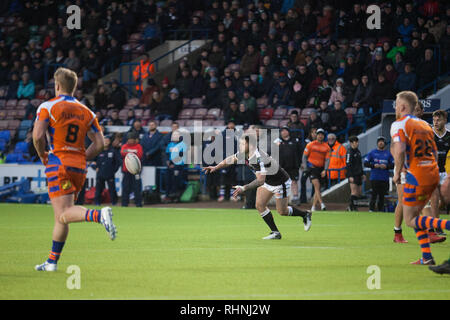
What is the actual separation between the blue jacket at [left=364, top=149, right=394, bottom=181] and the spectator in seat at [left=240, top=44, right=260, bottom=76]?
8.15 m

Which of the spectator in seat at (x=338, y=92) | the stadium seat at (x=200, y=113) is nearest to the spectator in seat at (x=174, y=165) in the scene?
the stadium seat at (x=200, y=113)

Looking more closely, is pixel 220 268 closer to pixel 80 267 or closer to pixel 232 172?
A: pixel 80 267

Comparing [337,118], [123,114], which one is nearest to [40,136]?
[337,118]

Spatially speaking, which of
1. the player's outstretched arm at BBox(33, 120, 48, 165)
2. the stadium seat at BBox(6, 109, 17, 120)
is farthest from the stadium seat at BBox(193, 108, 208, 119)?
the player's outstretched arm at BBox(33, 120, 48, 165)

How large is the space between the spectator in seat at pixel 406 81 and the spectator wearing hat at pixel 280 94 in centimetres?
385

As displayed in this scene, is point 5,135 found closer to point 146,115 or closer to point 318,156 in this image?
point 146,115

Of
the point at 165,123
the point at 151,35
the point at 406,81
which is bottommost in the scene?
the point at 165,123

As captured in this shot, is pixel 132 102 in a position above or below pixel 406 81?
below

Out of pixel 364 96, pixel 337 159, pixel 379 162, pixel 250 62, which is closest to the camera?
pixel 379 162

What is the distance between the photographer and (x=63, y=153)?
8.71 meters

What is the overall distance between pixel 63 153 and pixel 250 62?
19947mm

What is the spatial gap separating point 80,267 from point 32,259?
1.10m

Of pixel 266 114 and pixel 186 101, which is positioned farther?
pixel 186 101
